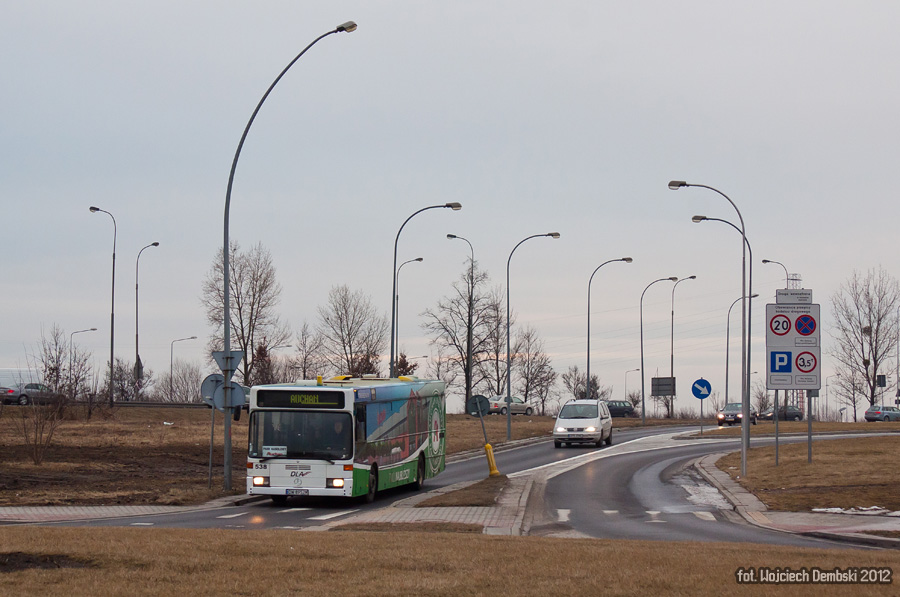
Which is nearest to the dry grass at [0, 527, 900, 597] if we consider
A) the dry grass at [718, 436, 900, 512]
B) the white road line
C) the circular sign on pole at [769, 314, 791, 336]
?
the white road line

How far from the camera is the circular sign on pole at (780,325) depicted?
2702 centimetres

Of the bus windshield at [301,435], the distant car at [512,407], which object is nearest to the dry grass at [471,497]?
the bus windshield at [301,435]

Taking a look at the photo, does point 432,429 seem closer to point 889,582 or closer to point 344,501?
point 344,501

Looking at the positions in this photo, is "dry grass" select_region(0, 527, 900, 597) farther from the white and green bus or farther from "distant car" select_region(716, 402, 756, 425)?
"distant car" select_region(716, 402, 756, 425)

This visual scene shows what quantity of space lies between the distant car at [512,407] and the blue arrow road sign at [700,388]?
32.8 metres

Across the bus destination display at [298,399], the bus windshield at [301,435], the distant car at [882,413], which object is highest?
the bus destination display at [298,399]

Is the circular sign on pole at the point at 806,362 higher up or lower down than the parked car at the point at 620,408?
higher up

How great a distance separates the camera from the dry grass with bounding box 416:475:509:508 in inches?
814

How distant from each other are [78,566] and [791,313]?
2165 cm

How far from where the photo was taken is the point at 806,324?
2697cm

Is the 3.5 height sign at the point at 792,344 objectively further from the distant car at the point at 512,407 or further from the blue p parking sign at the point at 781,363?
the distant car at the point at 512,407

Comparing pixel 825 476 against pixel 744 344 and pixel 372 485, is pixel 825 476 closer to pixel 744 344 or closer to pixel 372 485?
pixel 744 344

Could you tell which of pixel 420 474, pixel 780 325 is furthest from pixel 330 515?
pixel 780 325

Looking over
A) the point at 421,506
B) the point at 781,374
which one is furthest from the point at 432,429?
the point at 781,374
